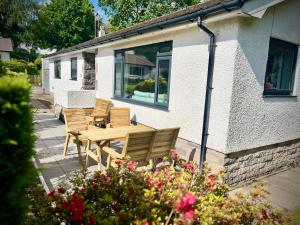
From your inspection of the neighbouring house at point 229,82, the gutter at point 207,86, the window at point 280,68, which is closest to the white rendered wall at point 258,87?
the neighbouring house at point 229,82

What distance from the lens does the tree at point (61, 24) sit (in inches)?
1331

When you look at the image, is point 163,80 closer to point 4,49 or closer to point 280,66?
point 280,66

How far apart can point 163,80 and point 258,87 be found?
2477 mm

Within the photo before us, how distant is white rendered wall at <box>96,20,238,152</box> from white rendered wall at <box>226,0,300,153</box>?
166 millimetres

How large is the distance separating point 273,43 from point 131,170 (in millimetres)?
4618

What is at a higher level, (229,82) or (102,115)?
(229,82)

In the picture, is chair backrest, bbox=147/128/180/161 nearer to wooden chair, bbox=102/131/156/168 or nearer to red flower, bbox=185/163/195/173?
wooden chair, bbox=102/131/156/168

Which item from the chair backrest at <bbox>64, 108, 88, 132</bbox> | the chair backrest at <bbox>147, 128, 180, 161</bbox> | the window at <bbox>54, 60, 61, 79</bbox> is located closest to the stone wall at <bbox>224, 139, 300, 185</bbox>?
the chair backrest at <bbox>147, 128, 180, 161</bbox>

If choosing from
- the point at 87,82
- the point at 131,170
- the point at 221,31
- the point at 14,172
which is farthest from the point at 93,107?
the point at 14,172

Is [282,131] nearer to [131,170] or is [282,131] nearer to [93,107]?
[131,170]

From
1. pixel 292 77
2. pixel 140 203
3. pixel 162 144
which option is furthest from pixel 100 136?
pixel 292 77

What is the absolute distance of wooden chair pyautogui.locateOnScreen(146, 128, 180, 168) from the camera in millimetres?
4645

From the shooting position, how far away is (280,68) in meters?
6.03

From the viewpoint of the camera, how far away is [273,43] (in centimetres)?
549
